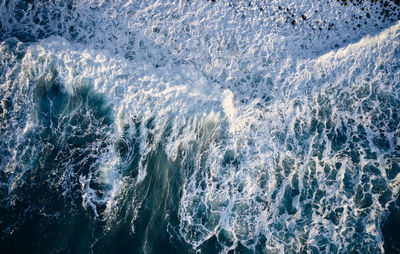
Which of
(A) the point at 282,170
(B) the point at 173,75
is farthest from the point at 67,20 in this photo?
(A) the point at 282,170

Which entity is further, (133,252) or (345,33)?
(345,33)

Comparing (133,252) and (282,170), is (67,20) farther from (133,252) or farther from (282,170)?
(282,170)

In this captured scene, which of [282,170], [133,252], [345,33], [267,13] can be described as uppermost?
[267,13]

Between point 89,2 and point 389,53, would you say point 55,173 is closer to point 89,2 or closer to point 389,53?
point 89,2

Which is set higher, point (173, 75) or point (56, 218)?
point (173, 75)

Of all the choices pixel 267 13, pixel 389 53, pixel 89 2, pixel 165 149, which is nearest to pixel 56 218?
pixel 165 149

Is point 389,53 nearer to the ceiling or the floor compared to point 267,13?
nearer to the floor
